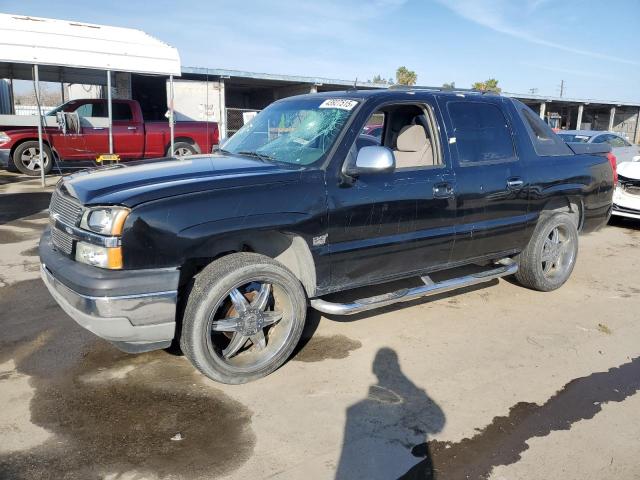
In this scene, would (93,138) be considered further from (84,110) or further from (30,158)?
(30,158)

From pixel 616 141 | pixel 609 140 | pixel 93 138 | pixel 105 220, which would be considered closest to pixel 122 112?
pixel 93 138

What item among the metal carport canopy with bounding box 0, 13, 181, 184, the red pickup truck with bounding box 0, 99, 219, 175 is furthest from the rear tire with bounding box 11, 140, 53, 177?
the metal carport canopy with bounding box 0, 13, 181, 184

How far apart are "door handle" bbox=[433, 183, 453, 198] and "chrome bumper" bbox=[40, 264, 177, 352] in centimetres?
220

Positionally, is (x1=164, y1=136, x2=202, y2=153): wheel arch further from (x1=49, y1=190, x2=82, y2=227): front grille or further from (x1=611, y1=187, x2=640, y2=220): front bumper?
(x1=49, y1=190, x2=82, y2=227): front grille

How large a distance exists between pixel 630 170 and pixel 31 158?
529 inches

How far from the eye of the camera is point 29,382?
11.3 feet

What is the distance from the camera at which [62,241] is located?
11.2ft

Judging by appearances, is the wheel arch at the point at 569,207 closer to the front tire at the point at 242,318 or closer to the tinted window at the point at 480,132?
the tinted window at the point at 480,132

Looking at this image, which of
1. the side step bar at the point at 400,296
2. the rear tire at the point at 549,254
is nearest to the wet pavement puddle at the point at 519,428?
the side step bar at the point at 400,296

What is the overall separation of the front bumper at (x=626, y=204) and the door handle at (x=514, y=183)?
5161 mm

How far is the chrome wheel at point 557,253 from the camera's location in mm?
5332

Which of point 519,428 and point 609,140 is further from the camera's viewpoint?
point 609,140

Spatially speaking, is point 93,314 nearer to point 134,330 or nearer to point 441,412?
point 134,330

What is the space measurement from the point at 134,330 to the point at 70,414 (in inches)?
25.1
